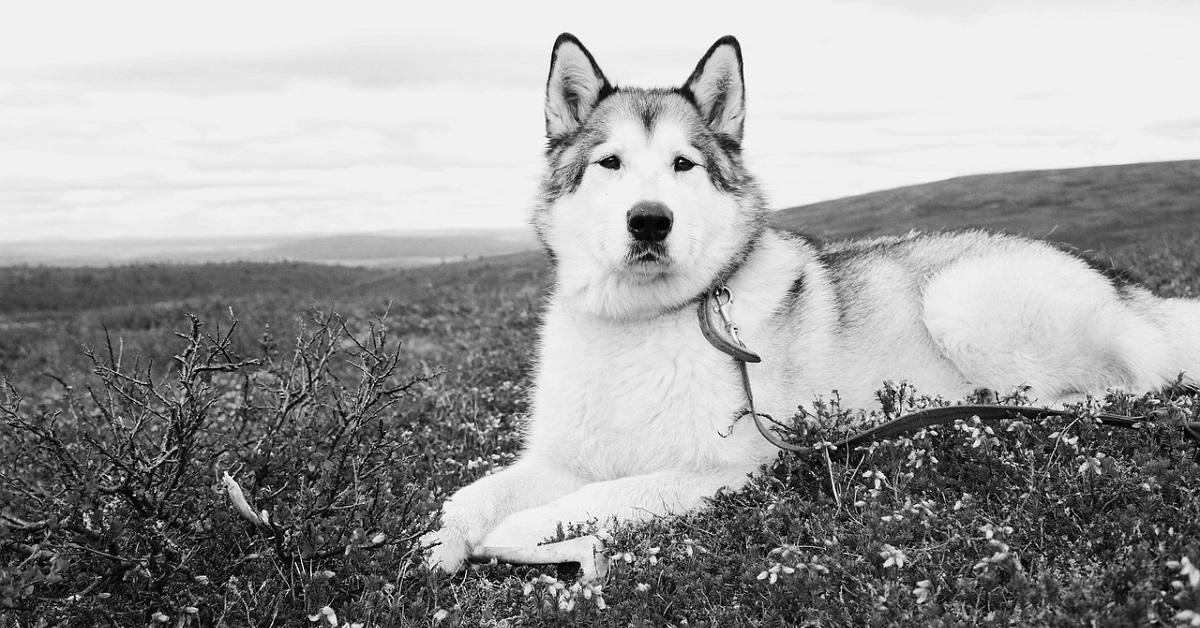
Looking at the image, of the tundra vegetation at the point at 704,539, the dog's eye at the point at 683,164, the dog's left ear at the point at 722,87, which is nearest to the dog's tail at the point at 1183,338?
the tundra vegetation at the point at 704,539

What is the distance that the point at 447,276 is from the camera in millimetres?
34344

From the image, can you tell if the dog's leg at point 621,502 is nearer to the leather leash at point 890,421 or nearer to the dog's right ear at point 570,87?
the leather leash at point 890,421

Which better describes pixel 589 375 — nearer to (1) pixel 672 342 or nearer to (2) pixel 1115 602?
(1) pixel 672 342

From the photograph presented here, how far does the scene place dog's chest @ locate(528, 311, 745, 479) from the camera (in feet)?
17.4

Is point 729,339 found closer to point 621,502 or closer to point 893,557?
point 621,502

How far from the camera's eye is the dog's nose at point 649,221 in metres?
5.05

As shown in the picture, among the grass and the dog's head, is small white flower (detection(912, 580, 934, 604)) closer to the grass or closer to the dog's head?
the grass

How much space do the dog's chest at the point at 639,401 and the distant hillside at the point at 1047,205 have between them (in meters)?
24.8

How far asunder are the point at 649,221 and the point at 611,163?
2.78 feet

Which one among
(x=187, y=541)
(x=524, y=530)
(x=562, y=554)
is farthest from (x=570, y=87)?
(x=187, y=541)

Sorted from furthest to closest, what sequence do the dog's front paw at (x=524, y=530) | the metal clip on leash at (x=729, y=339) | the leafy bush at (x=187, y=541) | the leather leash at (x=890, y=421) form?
1. the metal clip on leash at (x=729, y=339)
2. the leather leash at (x=890, y=421)
3. the dog's front paw at (x=524, y=530)
4. the leafy bush at (x=187, y=541)

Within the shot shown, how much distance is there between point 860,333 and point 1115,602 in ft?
9.94

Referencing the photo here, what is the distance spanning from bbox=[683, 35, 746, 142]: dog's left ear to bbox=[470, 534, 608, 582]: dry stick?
344 centimetres

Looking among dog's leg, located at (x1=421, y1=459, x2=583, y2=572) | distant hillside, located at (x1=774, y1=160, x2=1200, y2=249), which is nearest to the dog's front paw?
dog's leg, located at (x1=421, y1=459, x2=583, y2=572)
